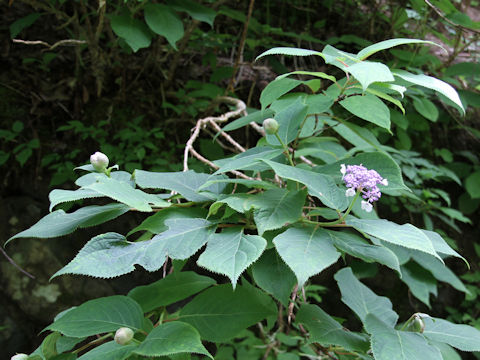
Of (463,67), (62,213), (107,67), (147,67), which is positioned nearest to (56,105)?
(107,67)

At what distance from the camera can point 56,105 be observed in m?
1.75

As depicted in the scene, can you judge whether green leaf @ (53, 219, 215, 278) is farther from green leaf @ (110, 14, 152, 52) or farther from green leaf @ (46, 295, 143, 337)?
green leaf @ (110, 14, 152, 52)

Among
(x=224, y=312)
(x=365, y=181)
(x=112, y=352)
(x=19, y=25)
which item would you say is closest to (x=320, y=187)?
(x=365, y=181)

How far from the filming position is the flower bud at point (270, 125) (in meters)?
0.62

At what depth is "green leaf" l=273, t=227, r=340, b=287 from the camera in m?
0.44

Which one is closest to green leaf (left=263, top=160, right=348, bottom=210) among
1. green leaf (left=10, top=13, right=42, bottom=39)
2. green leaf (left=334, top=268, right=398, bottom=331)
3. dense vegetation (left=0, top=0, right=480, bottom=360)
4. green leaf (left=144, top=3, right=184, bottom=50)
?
dense vegetation (left=0, top=0, right=480, bottom=360)

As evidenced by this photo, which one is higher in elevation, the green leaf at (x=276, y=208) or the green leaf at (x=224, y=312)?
the green leaf at (x=276, y=208)

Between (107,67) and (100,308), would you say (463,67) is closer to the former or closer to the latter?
(107,67)

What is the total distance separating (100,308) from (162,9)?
109 cm

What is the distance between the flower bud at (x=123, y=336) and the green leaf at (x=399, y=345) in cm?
37

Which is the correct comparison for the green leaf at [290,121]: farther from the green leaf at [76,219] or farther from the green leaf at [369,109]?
the green leaf at [76,219]

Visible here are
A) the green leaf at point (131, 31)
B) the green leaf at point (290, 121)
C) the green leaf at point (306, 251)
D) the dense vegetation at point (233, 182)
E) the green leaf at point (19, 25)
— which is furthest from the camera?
the green leaf at point (19, 25)

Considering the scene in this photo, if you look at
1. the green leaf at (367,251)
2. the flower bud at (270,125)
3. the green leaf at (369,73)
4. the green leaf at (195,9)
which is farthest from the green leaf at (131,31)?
the green leaf at (367,251)

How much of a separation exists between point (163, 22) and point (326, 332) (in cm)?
111
